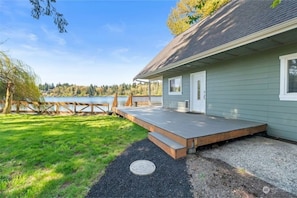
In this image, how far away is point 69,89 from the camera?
33.8 m

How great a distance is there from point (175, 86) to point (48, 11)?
24.4ft

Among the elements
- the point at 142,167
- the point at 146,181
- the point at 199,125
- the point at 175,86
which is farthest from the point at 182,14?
the point at 146,181

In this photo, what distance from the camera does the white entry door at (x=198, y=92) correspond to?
7407mm

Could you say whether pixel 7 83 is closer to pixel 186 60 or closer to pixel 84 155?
pixel 84 155

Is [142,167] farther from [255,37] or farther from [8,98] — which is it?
[8,98]

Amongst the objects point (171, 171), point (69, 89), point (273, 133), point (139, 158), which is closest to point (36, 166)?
point (139, 158)

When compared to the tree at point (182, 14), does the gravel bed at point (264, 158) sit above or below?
below

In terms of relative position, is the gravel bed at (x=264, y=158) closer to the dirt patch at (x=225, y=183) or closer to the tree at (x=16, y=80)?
the dirt patch at (x=225, y=183)

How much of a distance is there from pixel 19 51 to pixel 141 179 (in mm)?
13470

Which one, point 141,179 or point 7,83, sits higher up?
point 7,83

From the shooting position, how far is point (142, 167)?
285cm

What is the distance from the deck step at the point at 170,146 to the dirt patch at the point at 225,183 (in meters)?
0.27

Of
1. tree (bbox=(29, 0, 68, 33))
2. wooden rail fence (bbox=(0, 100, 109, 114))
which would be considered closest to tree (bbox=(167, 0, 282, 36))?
wooden rail fence (bbox=(0, 100, 109, 114))

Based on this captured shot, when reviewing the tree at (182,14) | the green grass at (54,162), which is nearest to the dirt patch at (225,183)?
the green grass at (54,162)
